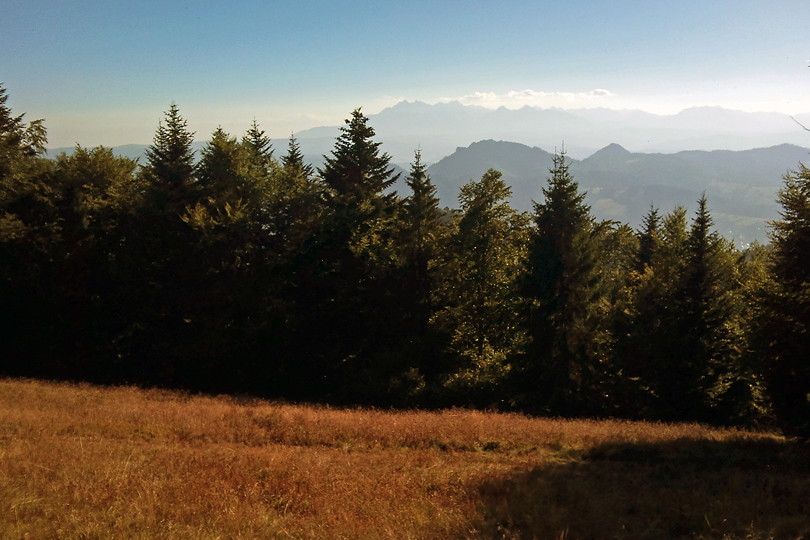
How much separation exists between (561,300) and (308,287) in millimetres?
14469

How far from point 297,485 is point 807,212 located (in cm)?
1526

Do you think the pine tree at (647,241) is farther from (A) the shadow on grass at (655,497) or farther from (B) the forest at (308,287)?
(A) the shadow on grass at (655,497)

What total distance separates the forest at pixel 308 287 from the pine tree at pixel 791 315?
9981mm

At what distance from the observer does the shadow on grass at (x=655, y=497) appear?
7273 mm

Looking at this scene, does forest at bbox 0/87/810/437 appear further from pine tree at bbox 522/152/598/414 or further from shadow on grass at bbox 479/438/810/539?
shadow on grass at bbox 479/438/810/539

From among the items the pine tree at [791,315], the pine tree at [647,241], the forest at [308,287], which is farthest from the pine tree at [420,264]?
the pine tree at [647,241]

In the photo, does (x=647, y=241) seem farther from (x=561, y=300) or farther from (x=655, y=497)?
(x=655, y=497)

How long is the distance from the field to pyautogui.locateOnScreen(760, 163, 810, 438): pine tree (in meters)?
1.21

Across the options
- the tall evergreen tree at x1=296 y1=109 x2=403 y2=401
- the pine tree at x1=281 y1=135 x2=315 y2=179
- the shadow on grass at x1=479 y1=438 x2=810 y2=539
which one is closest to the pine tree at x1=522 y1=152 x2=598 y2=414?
the tall evergreen tree at x1=296 y1=109 x2=403 y2=401

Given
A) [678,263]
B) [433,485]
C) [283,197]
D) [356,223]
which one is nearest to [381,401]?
[356,223]

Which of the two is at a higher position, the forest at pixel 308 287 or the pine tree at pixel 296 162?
the pine tree at pixel 296 162

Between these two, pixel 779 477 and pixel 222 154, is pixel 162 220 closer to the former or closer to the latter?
pixel 222 154

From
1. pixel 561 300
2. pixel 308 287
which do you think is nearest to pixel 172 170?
pixel 308 287

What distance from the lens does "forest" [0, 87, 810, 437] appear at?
965 inches
